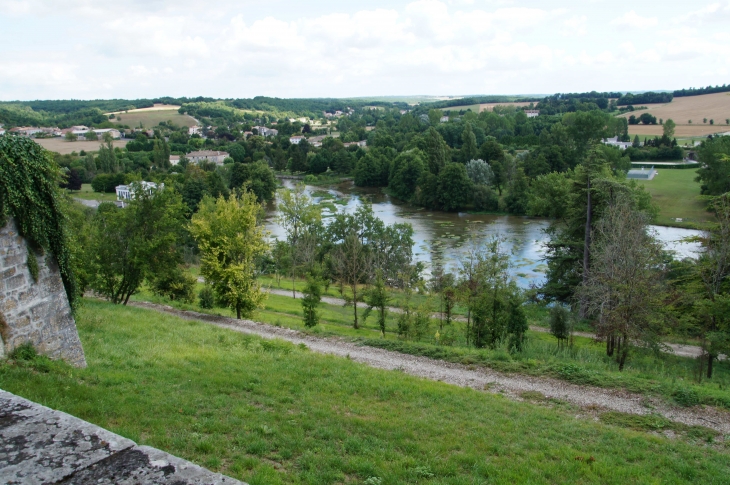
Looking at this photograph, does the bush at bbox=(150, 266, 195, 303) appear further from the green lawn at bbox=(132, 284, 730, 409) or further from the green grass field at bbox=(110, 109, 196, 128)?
the green grass field at bbox=(110, 109, 196, 128)

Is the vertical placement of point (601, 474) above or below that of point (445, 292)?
above

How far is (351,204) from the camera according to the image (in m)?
69.4

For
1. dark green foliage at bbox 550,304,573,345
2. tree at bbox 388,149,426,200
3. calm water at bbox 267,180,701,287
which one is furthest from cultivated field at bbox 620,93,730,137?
dark green foliage at bbox 550,304,573,345

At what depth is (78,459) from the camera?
3.11 meters

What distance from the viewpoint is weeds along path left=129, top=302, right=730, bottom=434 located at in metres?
11.3

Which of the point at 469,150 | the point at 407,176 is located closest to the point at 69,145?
the point at 407,176

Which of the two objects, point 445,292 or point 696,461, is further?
point 445,292

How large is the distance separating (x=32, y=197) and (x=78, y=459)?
8.12 m

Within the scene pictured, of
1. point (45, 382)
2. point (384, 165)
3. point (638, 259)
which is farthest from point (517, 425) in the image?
point (384, 165)

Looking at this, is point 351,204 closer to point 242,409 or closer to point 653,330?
point 653,330

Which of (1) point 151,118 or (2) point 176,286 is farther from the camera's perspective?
(1) point 151,118

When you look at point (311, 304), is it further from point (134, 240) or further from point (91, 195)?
point (91, 195)

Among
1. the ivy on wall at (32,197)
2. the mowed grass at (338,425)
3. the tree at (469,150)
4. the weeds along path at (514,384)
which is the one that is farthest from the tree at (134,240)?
the tree at (469,150)

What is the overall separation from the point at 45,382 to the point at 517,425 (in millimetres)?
8163
